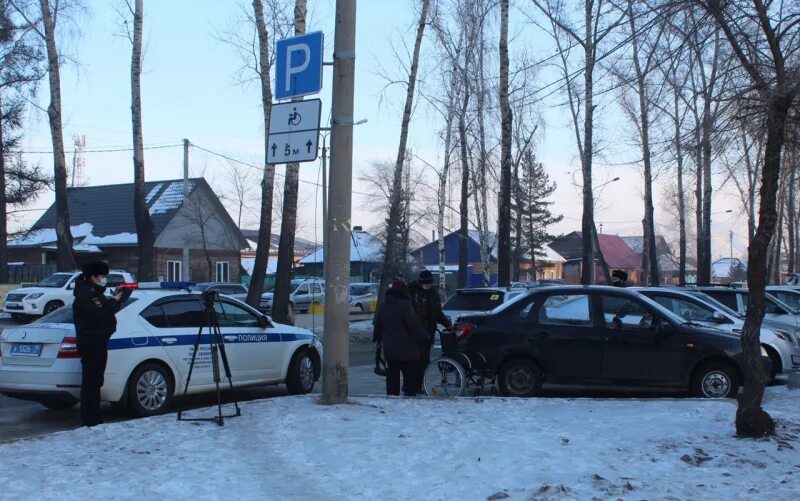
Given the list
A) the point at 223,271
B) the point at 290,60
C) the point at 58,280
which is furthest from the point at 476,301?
the point at 223,271

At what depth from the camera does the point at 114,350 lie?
923cm

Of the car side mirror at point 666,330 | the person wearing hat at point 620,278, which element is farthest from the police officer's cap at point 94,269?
the person wearing hat at point 620,278

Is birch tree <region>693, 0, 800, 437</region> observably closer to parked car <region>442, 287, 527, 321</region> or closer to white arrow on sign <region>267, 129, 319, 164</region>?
white arrow on sign <region>267, 129, 319, 164</region>

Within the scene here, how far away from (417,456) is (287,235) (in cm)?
1463

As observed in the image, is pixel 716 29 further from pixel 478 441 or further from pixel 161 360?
pixel 161 360

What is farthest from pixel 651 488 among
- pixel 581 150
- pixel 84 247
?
pixel 84 247

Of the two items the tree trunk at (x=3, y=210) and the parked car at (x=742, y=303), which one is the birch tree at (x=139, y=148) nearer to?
the tree trunk at (x=3, y=210)

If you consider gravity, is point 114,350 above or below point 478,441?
above

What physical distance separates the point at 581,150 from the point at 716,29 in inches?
947

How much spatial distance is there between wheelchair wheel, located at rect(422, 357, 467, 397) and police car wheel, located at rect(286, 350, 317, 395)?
69.5 inches

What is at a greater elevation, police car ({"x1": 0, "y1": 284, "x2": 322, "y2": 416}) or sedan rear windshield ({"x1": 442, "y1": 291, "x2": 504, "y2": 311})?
sedan rear windshield ({"x1": 442, "y1": 291, "x2": 504, "y2": 311})

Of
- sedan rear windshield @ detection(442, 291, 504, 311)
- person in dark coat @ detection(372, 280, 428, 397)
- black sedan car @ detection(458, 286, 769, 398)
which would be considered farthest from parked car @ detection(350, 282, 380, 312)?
person in dark coat @ detection(372, 280, 428, 397)

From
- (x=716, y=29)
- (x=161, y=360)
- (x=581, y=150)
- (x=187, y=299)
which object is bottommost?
(x=161, y=360)

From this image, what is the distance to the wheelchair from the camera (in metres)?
11.0
